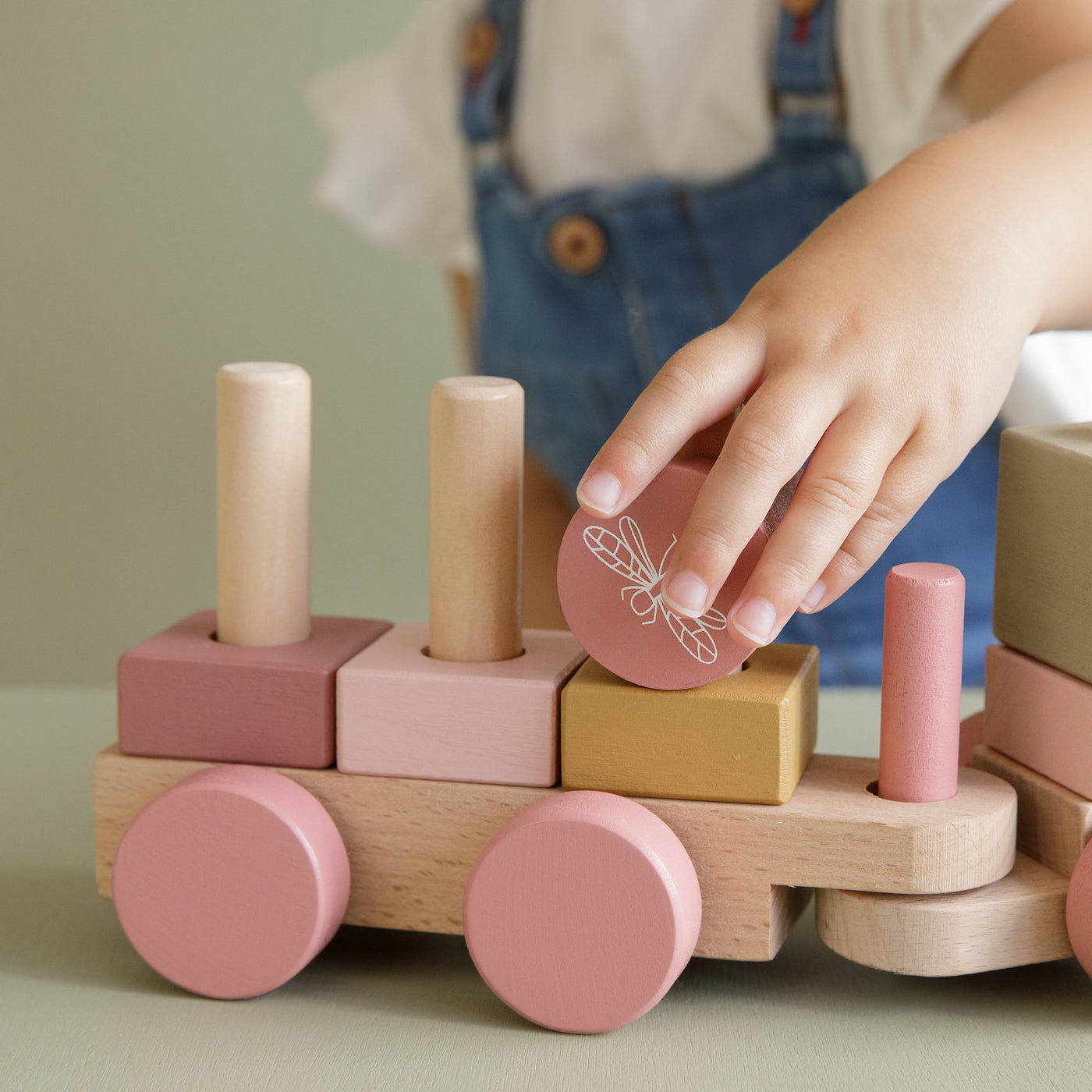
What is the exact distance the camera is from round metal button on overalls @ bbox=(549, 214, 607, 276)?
2.50 feet

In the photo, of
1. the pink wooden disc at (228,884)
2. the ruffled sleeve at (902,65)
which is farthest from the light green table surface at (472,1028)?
the ruffled sleeve at (902,65)

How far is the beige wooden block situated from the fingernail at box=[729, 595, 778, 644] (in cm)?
9

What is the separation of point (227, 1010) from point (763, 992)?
0.49ft

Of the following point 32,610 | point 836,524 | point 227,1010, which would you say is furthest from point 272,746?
point 32,610

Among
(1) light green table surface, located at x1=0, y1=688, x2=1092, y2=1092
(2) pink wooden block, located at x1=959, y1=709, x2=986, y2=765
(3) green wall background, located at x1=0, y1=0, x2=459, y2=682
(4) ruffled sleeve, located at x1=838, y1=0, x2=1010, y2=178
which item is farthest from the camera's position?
(3) green wall background, located at x1=0, y1=0, x2=459, y2=682

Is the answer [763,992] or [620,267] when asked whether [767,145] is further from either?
[763,992]

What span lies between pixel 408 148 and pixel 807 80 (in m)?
0.32

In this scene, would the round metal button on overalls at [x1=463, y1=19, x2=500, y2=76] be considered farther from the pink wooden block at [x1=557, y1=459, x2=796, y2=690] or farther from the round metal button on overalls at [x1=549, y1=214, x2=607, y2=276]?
the pink wooden block at [x1=557, y1=459, x2=796, y2=690]

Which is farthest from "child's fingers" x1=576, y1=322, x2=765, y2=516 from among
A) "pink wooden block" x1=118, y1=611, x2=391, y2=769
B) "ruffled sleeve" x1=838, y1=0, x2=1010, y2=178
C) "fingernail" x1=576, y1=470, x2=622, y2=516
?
"ruffled sleeve" x1=838, y1=0, x2=1010, y2=178

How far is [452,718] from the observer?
391 millimetres

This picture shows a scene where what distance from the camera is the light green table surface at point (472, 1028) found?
34cm

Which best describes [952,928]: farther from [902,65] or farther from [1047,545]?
[902,65]

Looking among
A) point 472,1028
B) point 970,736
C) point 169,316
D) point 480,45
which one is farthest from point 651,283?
point 169,316

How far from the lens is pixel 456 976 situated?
0.40 meters
